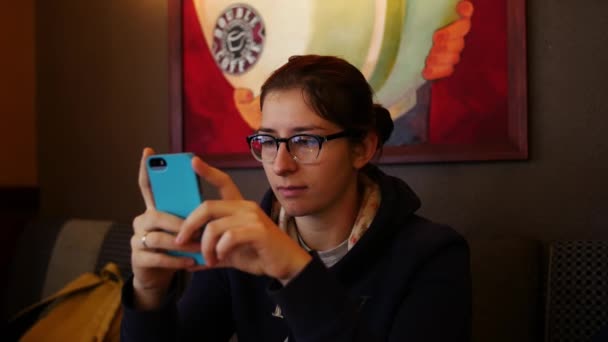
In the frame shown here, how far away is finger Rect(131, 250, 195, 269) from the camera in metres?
0.83

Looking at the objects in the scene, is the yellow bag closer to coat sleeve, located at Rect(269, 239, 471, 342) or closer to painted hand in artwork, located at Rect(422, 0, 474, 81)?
coat sleeve, located at Rect(269, 239, 471, 342)

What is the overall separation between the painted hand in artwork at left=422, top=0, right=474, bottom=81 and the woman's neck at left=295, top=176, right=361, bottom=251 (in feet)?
1.86

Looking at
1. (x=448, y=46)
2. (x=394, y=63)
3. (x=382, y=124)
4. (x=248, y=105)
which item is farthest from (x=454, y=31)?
(x=248, y=105)

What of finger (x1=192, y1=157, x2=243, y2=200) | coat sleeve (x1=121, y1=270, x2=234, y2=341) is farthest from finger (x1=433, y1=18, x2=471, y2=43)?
finger (x1=192, y1=157, x2=243, y2=200)

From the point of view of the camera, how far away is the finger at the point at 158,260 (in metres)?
0.83

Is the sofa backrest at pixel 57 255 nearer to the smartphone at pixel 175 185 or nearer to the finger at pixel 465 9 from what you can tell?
the smartphone at pixel 175 185

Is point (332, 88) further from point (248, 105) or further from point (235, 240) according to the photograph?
point (248, 105)

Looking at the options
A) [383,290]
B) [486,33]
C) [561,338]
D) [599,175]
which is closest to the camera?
[383,290]

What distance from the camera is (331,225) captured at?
1193mm

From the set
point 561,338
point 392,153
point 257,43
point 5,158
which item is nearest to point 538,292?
point 561,338

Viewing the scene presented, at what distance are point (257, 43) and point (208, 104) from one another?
0.98 ft

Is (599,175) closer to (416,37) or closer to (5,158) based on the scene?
(416,37)

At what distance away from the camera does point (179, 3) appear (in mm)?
2100

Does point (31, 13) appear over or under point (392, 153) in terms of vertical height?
over
